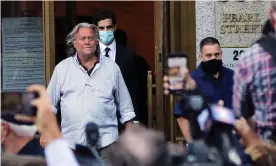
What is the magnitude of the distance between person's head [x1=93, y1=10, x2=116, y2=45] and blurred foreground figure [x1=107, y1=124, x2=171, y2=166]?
337 centimetres

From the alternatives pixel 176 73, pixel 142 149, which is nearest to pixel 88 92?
pixel 176 73

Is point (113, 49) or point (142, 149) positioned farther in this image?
point (113, 49)

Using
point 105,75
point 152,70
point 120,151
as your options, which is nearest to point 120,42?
point 152,70

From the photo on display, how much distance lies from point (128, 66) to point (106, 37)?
346 mm

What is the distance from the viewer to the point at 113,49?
731 cm

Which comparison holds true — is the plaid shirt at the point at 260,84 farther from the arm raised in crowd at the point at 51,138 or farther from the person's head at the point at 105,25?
the person's head at the point at 105,25

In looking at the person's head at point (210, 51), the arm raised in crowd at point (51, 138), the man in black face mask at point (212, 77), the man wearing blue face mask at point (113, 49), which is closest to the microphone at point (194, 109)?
the arm raised in crowd at point (51, 138)

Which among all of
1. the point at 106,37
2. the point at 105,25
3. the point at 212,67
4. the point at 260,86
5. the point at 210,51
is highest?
the point at 105,25

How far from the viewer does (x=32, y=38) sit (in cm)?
842

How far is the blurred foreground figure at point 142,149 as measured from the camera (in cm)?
365

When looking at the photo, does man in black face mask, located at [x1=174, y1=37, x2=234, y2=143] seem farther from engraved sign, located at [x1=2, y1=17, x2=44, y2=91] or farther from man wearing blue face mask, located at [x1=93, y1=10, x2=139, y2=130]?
engraved sign, located at [x1=2, y1=17, x2=44, y2=91]

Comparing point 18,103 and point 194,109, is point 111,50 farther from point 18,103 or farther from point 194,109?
point 194,109

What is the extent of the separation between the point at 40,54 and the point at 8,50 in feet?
1.12

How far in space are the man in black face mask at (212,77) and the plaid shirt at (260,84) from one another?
50.1 inches
